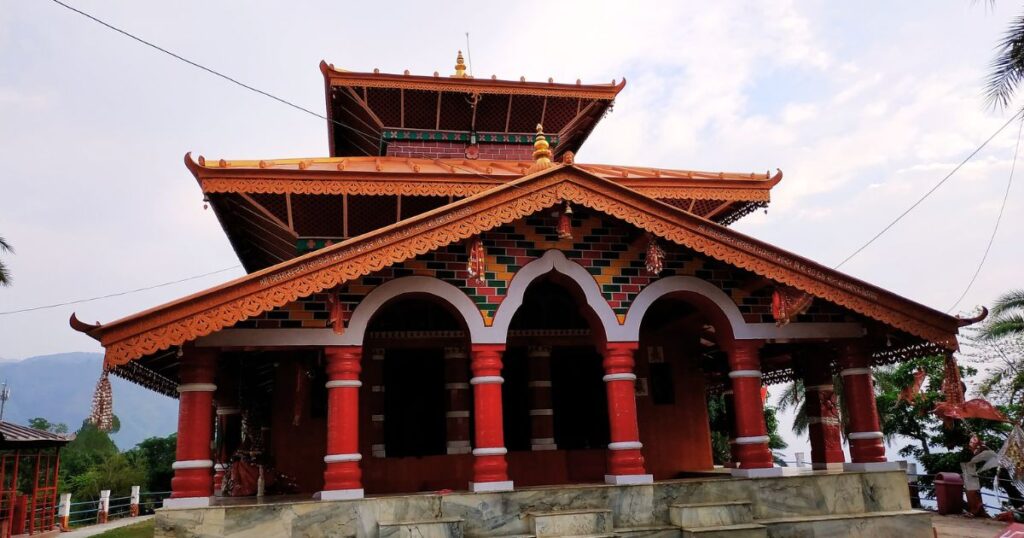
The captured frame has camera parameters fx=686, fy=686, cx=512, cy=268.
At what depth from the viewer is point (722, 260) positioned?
938cm

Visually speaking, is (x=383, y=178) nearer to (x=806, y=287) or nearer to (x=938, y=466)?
(x=806, y=287)

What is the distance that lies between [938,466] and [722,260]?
17385 mm

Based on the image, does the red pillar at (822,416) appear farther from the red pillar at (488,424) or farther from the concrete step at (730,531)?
the red pillar at (488,424)

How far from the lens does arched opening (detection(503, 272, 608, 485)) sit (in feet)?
38.8

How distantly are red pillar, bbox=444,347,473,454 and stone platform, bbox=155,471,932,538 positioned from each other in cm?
288

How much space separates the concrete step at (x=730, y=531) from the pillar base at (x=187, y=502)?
19.3ft

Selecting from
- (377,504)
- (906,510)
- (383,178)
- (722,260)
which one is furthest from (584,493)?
(383,178)

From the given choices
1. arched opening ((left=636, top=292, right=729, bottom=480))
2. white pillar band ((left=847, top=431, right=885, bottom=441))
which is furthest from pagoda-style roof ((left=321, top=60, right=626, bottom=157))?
white pillar band ((left=847, top=431, right=885, bottom=441))

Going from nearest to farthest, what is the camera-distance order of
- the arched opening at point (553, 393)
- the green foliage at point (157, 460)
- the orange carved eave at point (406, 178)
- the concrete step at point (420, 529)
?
the concrete step at point (420, 529) < the orange carved eave at point (406, 178) < the arched opening at point (553, 393) < the green foliage at point (157, 460)

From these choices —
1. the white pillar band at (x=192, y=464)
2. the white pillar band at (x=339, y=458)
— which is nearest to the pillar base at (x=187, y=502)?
the white pillar band at (x=192, y=464)

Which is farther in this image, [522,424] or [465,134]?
[465,134]

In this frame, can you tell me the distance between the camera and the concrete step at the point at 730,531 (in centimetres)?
853

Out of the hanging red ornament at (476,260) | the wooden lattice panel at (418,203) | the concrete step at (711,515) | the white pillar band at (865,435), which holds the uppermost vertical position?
the wooden lattice panel at (418,203)

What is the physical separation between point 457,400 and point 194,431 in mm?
4423
